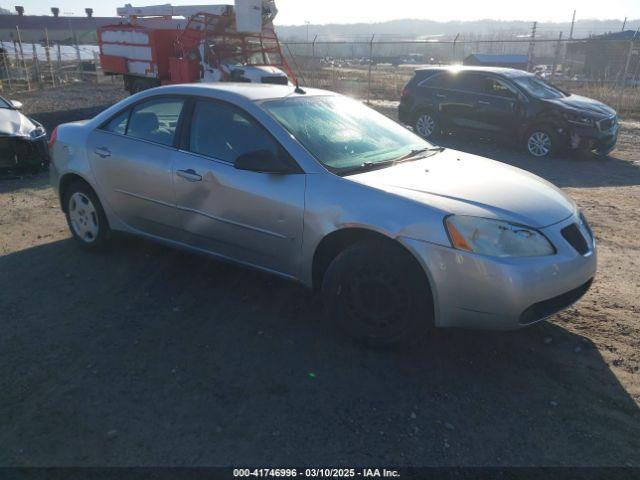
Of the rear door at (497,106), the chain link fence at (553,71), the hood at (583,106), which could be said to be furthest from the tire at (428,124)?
the chain link fence at (553,71)

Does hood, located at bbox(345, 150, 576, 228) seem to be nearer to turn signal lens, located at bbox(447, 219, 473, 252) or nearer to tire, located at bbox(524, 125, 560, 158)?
turn signal lens, located at bbox(447, 219, 473, 252)

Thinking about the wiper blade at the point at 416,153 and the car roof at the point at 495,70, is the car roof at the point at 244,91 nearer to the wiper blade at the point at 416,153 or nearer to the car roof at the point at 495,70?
the wiper blade at the point at 416,153

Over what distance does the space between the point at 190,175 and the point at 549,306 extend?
105 inches

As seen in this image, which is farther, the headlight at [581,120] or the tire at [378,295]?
the headlight at [581,120]

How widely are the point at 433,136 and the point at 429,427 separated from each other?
33.8 ft

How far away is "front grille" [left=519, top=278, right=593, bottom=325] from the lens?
308cm

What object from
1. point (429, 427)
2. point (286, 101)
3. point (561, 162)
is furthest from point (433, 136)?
point (429, 427)

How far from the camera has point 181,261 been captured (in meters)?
4.88

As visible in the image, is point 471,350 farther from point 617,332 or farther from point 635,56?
point 635,56

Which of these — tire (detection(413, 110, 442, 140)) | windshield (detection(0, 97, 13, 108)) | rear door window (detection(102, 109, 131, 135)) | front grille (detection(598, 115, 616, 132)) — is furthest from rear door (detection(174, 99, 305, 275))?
tire (detection(413, 110, 442, 140))

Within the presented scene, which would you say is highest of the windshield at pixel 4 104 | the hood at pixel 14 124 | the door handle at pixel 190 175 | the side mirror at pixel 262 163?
the side mirror at pixel 262 163

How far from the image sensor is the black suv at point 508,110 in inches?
396

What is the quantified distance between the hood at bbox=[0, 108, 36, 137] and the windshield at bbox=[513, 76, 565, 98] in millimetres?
9037

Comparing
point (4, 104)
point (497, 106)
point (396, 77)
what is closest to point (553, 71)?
point (497, 106)
